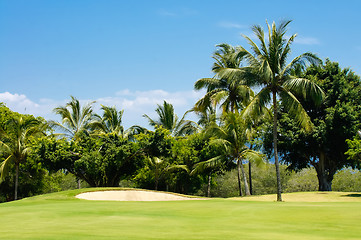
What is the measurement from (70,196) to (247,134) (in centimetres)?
2046

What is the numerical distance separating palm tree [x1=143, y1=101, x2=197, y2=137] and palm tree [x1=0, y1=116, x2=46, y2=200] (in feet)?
43.8

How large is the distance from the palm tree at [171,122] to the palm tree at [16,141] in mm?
13343

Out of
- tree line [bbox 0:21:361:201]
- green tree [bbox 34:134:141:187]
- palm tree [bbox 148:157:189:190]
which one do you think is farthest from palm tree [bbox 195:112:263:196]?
green tree [bbox 34:134:141:187]

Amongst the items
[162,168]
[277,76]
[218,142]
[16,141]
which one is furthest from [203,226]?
[16,141]

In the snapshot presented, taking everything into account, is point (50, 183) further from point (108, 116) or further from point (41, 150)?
point (41, 150)

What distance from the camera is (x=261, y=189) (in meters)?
57.6

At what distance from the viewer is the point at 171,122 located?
4578cm

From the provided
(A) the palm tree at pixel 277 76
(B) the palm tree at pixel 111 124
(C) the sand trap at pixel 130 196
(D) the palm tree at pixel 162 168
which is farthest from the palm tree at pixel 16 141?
(A) the palm tree at pixel 277 76

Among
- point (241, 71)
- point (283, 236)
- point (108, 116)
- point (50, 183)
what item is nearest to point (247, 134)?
point (241, 71)

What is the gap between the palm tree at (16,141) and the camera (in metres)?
37.4

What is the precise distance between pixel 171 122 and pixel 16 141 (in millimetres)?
17141

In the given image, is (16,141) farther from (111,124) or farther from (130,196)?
(130,196)

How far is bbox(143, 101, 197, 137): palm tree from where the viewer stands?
4575 cm

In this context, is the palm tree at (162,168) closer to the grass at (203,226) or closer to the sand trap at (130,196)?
the sand trap at (130,196)
